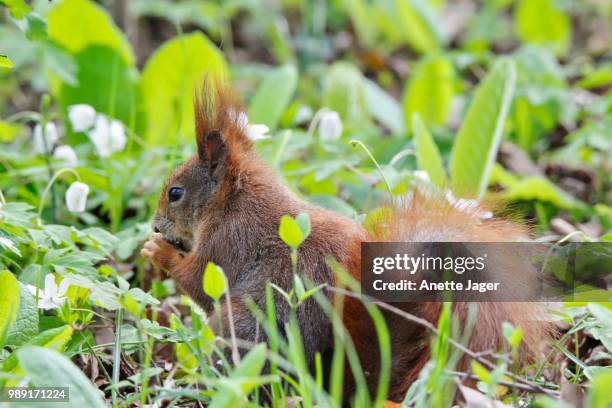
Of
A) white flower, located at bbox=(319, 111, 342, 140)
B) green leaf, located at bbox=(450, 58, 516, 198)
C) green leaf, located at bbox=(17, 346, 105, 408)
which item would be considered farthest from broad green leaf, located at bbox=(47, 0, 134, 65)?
green leaf, located at bbox=(17, 346, 105, 408)

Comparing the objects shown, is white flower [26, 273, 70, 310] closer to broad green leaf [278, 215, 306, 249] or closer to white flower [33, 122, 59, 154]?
broad green leaf [278, 215, 306, 249]

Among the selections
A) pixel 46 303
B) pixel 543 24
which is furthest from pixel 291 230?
pixel 543 24

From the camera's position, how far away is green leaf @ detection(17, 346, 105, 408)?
155cm

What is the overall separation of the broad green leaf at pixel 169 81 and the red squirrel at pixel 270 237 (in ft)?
3.82

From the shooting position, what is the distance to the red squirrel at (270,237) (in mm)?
1930

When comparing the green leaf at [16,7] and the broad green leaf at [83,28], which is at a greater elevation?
the broad green leaf at [83,28]

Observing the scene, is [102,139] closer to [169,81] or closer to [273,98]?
[169,81]

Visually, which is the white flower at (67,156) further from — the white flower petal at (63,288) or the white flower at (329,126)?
the white flower petal at (63,288)

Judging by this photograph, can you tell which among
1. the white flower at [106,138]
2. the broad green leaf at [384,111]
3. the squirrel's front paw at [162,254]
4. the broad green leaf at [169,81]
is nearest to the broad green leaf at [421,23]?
the broad green leaf at [384,111]

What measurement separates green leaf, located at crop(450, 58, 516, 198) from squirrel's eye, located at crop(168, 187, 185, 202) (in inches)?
41.9

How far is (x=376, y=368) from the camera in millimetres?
1951

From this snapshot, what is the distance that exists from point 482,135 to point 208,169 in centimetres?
117

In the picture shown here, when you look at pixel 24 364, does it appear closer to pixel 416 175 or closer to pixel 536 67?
pixel 416 175

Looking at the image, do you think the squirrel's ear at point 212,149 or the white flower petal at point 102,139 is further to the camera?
the white flower petal at point 102,139
